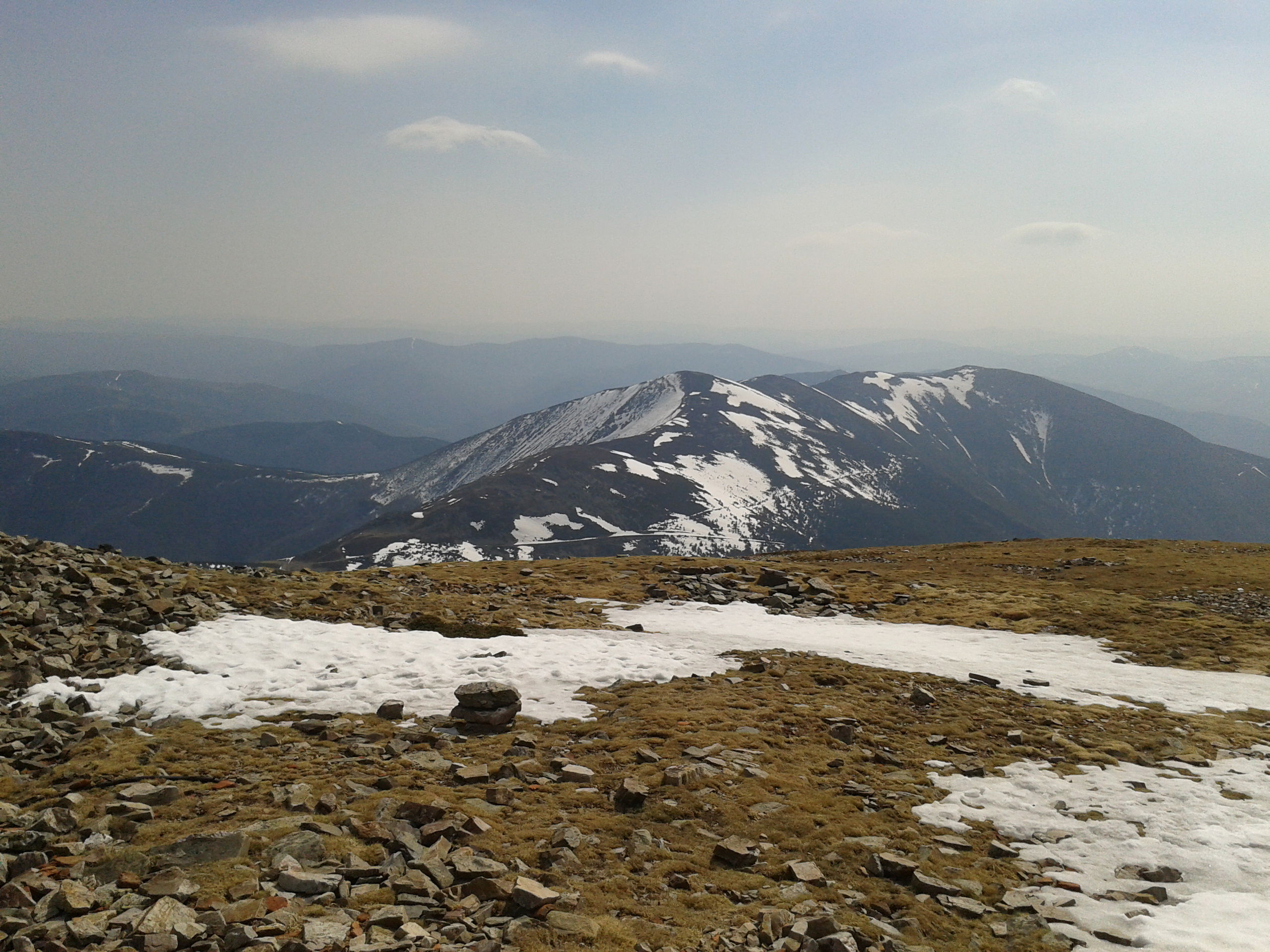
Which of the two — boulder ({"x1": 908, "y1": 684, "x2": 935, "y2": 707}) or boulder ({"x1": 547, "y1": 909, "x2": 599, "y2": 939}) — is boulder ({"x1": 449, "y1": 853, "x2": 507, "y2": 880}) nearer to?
boulder ({"x1": 547, "y1": 909, "x2": 599, "y2": 939})

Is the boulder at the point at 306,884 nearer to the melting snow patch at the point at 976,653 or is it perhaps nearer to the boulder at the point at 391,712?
the boulder at the point at 391,712

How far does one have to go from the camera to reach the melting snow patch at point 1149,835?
9.52 m

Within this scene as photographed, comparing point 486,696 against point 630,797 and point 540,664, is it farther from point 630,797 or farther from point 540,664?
point 630,797

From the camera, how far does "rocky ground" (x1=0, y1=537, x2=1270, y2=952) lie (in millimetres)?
8117

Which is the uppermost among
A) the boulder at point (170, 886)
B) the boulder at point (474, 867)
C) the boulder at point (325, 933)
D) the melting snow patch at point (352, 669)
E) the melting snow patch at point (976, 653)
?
the boulder at point (325, 933)

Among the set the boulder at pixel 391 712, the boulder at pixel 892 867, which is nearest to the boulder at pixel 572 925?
the boulder at pixel 892 867

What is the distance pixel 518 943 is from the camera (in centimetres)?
775

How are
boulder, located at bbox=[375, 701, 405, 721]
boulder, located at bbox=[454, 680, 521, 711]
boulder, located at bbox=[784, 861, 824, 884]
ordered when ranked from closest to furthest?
boulder, located at bbox=[784, 861, 824, 884]
boulder, located at bbox=[454, 680, 521, 711]
boulder, located at bbox=[375, 701, 405, 721]

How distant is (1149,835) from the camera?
12.4 m

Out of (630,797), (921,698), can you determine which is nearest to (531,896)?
(630,797)

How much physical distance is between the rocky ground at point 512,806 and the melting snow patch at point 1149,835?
444 mm

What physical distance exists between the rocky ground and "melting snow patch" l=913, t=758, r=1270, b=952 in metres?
0.44

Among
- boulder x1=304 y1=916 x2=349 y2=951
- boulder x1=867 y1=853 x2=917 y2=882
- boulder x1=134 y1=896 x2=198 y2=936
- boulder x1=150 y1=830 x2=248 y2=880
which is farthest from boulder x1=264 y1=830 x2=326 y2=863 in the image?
boulder x1=867 y1=853 x2=917 y2=882

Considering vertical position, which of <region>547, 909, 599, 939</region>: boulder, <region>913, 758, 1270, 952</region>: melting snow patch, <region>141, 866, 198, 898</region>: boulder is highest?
<region>141, 866, 198, 898</region>: boulder
